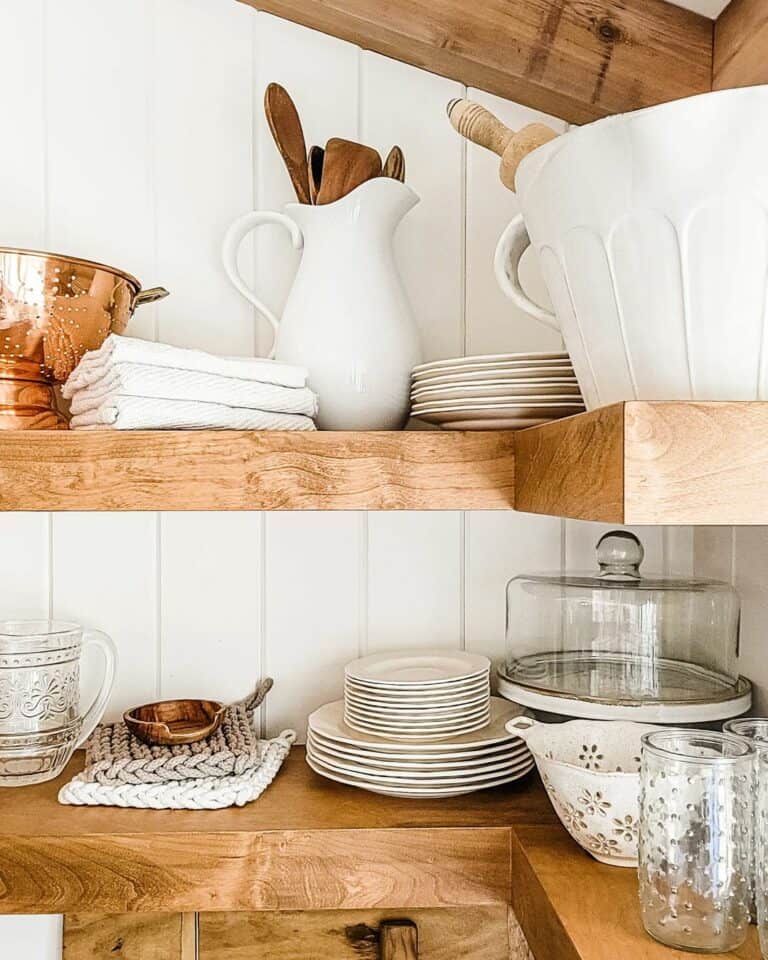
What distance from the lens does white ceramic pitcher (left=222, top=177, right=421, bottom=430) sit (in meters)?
1.16

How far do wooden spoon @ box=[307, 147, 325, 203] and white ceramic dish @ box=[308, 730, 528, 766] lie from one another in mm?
648

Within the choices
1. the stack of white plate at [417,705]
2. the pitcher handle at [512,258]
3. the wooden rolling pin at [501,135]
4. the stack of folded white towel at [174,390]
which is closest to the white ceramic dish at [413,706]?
the stack of white plate at [417,705]

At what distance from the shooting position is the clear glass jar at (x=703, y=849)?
77 cm

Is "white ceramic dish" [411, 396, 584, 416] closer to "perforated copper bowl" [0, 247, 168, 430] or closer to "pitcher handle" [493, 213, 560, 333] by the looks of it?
"pitcher handle" [493, 213, 560, 333]

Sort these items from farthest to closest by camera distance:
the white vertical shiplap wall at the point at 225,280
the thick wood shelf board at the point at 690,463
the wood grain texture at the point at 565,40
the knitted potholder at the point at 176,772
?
1. the white vertical shiplap wall at the point at 225,280
2. the wood grain texture at the point at 565,40
3. the knitted potholder at the point at 176,772
4. the thick wood shelf board at the point at 690,463

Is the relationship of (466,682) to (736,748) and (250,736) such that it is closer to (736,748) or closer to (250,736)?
(250,736)

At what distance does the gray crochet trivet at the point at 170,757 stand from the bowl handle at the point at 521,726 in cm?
33

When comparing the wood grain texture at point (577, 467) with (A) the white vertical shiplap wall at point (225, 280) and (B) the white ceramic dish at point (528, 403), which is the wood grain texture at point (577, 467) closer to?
(B) the white ceramic dish at point (528, 403)

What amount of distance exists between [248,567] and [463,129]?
667 millimetres

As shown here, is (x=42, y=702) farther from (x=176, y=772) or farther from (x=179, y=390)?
(x=179, y=390)

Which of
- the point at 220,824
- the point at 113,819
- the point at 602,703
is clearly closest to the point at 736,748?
the point at 602,703

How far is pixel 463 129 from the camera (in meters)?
0.94

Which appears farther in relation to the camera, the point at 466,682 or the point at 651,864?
the point at 466,682

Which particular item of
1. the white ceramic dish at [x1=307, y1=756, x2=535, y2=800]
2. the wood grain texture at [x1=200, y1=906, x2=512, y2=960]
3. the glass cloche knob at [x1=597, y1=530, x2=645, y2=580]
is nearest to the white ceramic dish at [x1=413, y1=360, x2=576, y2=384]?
the glass cloche knob at [x1=597, y1=530, x2=645, y2=580]
